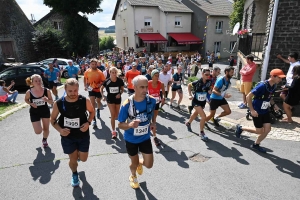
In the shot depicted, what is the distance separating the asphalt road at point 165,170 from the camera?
3.68m

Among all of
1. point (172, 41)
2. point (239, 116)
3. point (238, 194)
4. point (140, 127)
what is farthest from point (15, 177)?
point (172, 41)

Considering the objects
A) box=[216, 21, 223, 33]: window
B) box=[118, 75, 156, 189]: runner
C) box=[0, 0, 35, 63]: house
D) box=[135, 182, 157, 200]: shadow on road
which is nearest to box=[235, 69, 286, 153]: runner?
box=[118, 75, 156, 189]: runner

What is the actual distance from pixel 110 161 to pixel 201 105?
2.70m

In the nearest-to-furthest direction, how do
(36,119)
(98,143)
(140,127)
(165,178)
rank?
(140,127) → (165,178) → (36,119) → (98,143)

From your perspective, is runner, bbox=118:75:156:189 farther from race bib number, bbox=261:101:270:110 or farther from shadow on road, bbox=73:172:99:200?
race bib number, bbox=261:101:270:110

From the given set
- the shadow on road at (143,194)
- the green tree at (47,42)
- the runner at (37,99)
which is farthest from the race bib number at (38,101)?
the green tree at (47,42)

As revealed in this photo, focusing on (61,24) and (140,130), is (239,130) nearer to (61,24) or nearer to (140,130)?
(140,130)

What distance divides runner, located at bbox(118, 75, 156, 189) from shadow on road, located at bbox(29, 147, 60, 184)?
1.80m

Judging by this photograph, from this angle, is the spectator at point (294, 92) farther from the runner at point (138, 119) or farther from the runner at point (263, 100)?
the runner at point (138, 119)

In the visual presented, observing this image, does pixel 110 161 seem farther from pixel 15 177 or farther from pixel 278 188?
pixel 278 188

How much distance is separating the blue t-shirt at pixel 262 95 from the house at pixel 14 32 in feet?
78.0

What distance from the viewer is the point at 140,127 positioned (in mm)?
3393

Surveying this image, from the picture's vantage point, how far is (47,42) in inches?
1001

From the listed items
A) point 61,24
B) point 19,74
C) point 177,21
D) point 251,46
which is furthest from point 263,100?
point 61,24
